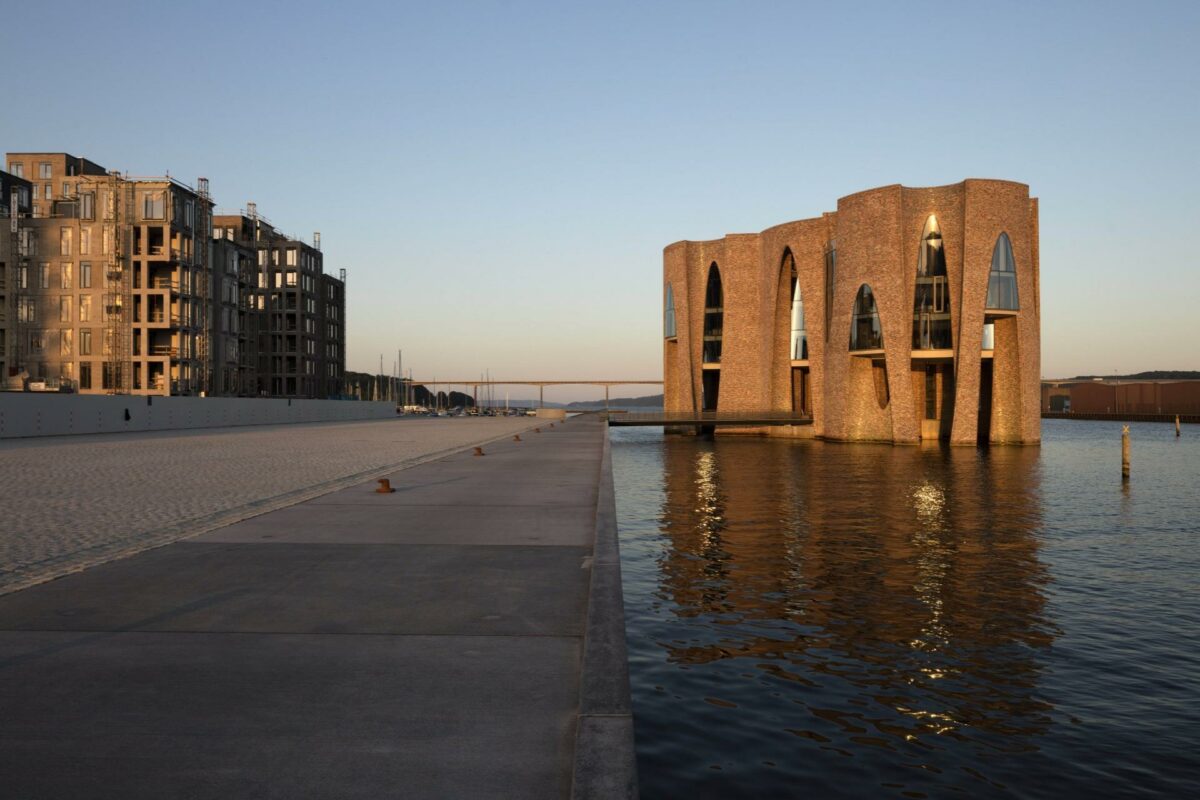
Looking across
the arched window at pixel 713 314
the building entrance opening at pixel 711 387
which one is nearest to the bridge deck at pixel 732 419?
the arched window at pixel 713 314

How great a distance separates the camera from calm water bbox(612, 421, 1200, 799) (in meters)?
6.42

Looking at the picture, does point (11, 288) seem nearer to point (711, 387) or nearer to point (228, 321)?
point (228, 321)

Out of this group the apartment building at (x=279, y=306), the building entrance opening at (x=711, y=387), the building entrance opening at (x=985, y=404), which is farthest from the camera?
the apartment building at (x=279, y=306)

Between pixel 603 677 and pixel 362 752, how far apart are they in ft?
5.28

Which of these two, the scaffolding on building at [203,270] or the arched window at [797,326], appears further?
the scaffolding on building at [203,270]

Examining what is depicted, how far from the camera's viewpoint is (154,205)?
73.4m

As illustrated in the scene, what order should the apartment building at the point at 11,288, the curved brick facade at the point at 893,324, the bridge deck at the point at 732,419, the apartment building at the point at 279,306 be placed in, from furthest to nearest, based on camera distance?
1. the apartment building at the point at 279,306
2. the apartment building at the point at 11,288
3. the bridge deck at the point at 732,419
4. the curved brick facade at the point at 893,324

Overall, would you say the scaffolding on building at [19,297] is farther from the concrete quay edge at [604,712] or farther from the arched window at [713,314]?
the concrete quay edge at [604,712]

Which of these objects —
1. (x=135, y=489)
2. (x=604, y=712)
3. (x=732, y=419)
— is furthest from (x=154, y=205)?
(x=604, y=712)

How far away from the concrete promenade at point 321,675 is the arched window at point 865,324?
165 ft

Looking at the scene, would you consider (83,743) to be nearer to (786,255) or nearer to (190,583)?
(190,583)

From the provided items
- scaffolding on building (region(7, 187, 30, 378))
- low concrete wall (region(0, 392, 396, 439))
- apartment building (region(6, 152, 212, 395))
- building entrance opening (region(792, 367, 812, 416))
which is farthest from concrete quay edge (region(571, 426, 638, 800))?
scaffolding on building (region(7, 187, 30, 378))

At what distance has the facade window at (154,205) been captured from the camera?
2886 inches

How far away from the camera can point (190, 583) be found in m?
8.84
